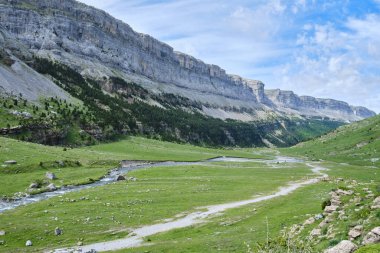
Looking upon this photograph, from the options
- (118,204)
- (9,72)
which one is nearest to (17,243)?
(118,204)

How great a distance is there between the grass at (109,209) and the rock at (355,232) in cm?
2344

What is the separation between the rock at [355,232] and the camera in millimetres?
24188

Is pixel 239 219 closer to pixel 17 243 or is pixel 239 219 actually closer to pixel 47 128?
pixel 17 243

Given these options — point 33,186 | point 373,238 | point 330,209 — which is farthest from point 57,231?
point 33,186

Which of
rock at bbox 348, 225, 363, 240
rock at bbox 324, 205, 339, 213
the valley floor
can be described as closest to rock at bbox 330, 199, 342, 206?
the valley floor

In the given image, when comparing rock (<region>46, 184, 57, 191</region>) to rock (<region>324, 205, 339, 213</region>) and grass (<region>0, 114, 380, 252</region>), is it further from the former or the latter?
rock (<region>324, 205, 339, 213</region>)

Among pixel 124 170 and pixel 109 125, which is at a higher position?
pixel 109 125

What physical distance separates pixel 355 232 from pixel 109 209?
3449 cm

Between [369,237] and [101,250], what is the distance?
23095 millimetres

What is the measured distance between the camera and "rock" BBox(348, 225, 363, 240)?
24188mm

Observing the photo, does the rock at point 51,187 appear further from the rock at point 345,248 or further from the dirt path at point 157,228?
the rock at point 345,248

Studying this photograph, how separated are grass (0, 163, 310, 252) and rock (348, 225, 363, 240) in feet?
76.9

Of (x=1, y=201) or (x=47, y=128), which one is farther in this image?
(x=47, y=128)

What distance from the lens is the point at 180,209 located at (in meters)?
52.2
